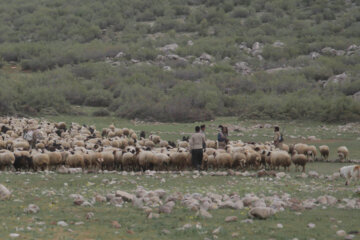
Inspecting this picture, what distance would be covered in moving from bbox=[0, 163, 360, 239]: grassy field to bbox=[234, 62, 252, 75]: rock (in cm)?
4029

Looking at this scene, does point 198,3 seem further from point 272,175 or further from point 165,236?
point 165,236

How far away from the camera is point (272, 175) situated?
15.3 meters

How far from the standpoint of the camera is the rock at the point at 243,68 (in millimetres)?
53500

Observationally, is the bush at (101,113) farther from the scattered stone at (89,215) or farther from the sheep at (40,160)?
the scattered stone at (89,215)

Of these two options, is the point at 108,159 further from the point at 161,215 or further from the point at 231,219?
the point at 231,219

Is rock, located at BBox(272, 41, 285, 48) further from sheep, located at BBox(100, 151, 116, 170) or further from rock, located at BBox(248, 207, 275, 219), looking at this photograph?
rock, located at BBox(248, 207, 275, 219)

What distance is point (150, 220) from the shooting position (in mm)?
9383

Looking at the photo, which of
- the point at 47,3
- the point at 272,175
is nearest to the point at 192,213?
the point at 272,175

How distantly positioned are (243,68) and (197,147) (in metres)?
38.9

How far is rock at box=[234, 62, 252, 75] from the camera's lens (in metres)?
53.5

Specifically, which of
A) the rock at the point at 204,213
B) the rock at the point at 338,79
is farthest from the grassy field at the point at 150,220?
the rock at the point at 338,79

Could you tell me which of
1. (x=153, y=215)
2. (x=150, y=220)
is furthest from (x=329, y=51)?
(x=150, y=220)

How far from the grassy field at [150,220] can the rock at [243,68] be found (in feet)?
132

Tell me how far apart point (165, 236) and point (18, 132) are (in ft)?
60.6
